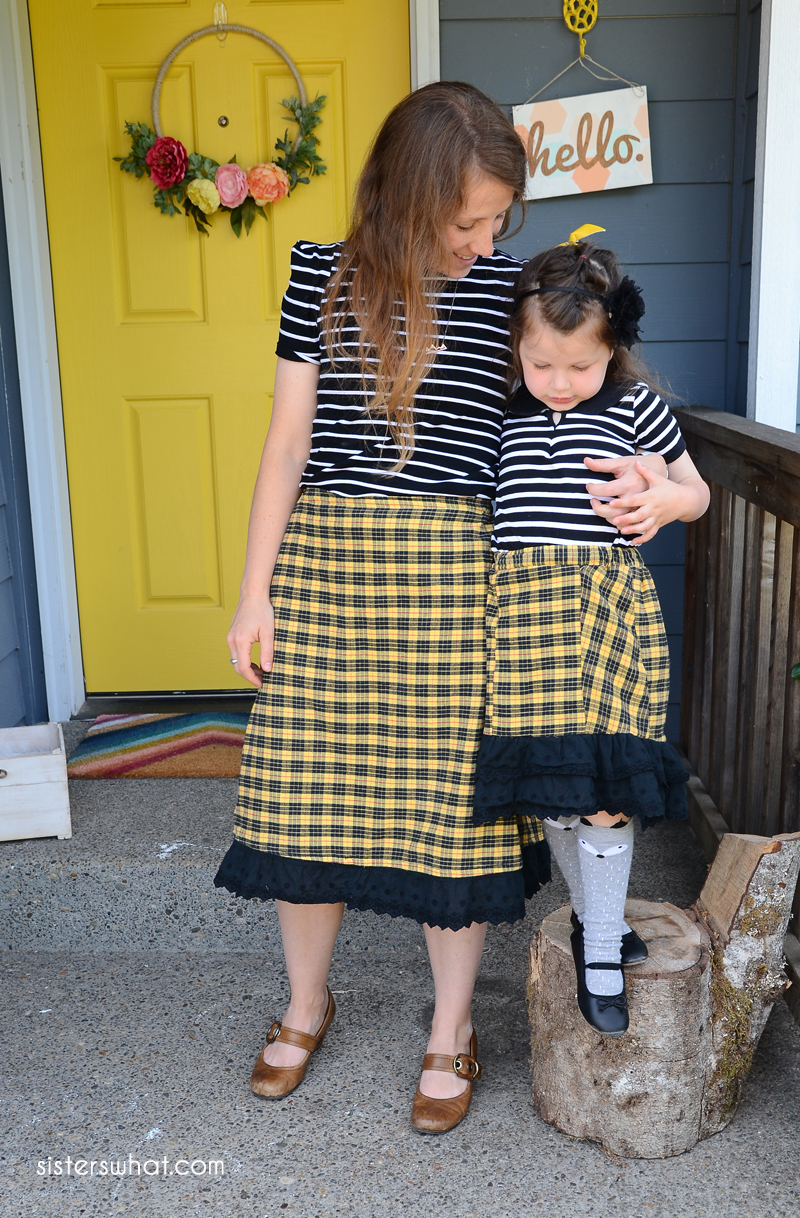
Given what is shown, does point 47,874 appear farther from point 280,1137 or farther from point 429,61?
point 429,61

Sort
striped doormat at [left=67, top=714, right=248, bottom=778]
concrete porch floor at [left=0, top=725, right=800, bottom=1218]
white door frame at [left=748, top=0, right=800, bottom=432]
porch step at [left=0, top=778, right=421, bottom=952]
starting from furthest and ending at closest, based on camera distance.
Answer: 1. striped doormat at [left=67, top=714, right=248, bottom=778]
2. white door frame at [left=748, top=0, right=800, bottom=432]
3. porch step at [left=0, top=778, right=421, bottom=952]
4. concrete porch floor at [left=0, top=725, right=800, bottom=1218]

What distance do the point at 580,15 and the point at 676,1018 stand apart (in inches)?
87.0

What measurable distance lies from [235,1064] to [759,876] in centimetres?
92

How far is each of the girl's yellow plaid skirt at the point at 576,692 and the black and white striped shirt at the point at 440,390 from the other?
0.54ft

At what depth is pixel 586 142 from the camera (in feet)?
7.97

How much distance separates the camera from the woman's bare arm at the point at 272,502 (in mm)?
1497

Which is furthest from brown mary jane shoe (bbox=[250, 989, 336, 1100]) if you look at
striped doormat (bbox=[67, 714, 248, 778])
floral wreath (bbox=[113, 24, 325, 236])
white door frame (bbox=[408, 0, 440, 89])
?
white door frame (bbox=[408, 0, 440, 89])

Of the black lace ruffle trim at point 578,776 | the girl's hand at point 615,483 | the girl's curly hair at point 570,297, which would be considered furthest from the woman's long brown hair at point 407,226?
the black lace ruffle trim at point 578,776

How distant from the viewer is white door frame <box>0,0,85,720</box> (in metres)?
2.61

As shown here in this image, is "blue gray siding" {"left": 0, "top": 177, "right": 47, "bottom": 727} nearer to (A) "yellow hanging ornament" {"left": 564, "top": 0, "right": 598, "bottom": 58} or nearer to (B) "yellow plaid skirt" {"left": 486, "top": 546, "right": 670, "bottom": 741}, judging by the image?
(A) "yellow hanging ornament" {"left": 564, "top": 0, "right": 598, "bottom": 58}

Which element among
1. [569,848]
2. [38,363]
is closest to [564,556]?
[569,848]

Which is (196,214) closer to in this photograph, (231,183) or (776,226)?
(231,183)

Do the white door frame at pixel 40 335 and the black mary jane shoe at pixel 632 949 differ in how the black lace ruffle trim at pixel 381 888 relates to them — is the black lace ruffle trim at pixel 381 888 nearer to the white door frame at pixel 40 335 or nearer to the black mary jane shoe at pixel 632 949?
the black mary jane shoe at pixel 632 949

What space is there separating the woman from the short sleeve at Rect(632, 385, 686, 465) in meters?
0.19
